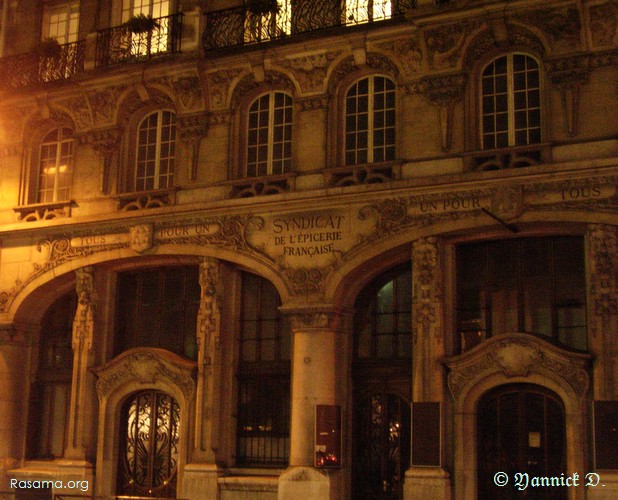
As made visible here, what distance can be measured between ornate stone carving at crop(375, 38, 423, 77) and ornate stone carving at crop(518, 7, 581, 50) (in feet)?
7.22

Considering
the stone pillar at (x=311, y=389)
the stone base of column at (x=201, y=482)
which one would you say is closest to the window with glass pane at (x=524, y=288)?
the stone pillar at (x=311, y=389)

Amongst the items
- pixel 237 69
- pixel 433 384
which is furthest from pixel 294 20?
pixel 433 384

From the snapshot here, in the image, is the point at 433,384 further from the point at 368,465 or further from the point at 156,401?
the point at 156,401

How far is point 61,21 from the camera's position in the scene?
987 inches

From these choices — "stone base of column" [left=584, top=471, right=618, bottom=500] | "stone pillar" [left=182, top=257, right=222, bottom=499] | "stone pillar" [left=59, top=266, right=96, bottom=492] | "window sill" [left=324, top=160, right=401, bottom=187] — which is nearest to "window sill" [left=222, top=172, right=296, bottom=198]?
"window sill" [left=324, top=160, right=401, bottom=187]

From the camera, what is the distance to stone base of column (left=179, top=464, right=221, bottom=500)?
66.9 ft

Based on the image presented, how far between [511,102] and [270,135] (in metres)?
5.25

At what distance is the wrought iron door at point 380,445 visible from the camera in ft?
64.8

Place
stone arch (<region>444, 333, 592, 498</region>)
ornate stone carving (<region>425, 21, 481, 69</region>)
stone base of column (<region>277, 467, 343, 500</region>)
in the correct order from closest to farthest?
stone arch (<region>444, 333, 592, 498</region>) < stone base of column (<region>277, 467, 343, 500</region>) < ornate stone carving (<region>425, 21, 481, 69</region>)

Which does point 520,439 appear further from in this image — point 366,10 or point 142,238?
point 366,10

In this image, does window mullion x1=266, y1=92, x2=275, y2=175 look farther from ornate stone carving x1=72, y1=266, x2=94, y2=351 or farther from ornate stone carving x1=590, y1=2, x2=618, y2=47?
ornate stone carving x1=590, y1=2, x2=618, y2=47

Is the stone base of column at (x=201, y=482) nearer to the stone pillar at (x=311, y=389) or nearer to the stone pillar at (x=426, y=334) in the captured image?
the stone pillar at (x=311, y=389)

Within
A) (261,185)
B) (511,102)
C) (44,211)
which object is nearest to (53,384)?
(44,211)

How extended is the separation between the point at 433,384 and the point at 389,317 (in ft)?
6.77
